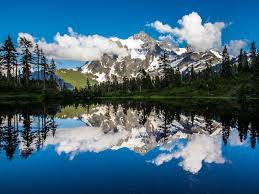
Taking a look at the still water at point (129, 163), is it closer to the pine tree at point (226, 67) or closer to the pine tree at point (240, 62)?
the pine tree at point (226, 67)

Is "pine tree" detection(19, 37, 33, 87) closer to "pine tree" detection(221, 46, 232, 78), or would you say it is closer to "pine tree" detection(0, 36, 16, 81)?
"pine tree" detection(0, 36, 16, 81)

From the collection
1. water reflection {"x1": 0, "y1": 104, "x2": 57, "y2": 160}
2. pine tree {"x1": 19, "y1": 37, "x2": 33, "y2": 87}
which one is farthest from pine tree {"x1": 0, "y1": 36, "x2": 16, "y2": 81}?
water reflection {"x1": 0, "y1": 104, "x2": 57, "y2": 160}

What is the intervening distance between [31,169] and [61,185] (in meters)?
4.14

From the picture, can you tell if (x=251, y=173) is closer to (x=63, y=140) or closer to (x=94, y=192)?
(x=94, y=192)

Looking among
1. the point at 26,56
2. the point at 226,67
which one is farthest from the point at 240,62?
the point at 26,56

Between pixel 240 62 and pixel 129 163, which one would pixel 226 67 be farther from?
pixel 129 163

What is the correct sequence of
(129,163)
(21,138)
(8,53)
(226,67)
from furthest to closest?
(226,67) < (8,53) < (21,138) < (129,163)

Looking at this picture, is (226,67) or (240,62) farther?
(240,62)

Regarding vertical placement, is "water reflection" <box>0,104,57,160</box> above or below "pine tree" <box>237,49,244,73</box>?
below

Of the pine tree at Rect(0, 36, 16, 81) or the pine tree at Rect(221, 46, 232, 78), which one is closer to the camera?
the pine tree at Rect(0, 36, 16, 81)

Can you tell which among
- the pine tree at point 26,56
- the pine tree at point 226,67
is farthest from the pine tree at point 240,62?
the pine tree at point 26,56

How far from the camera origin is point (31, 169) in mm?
19266

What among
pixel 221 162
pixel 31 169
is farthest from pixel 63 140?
pixel 221 162

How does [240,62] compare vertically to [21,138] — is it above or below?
above
